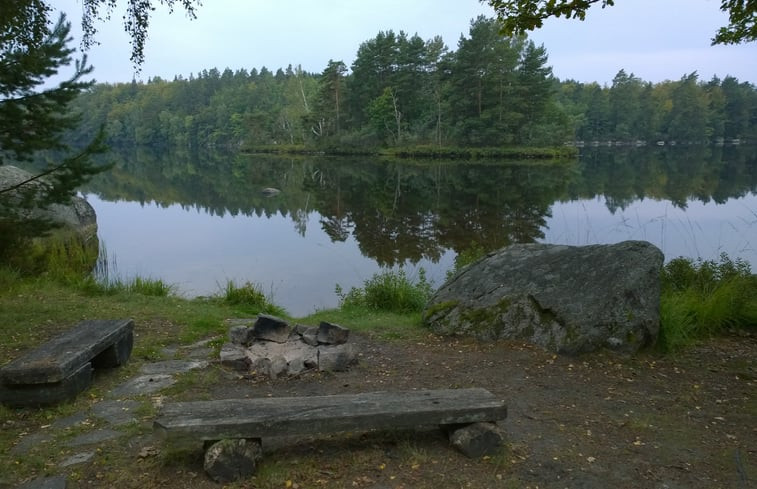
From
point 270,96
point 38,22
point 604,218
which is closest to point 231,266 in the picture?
point 38,22

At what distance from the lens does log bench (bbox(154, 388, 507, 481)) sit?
309 cm

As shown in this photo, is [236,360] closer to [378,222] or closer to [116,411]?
[116,411]

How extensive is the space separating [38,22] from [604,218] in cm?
1811

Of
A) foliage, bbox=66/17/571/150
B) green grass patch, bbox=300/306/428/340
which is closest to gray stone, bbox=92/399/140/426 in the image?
green grass patch, bbox=300/306/428/340

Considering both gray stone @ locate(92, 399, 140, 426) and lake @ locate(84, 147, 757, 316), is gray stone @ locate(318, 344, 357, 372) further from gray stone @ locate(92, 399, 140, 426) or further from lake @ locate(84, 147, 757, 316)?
lake @ locate(84, 147, 757, 316)

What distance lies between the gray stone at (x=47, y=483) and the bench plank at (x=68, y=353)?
3.49 feet

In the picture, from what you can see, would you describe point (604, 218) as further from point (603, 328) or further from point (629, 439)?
point (629, 439)

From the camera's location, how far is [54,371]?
3.97 meters

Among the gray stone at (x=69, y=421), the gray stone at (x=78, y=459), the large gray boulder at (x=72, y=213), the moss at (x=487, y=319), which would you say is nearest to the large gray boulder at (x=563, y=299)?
the moss at (x=487, y=319)

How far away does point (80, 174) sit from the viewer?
255 inches

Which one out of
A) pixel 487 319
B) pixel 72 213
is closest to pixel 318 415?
pixel 487 319

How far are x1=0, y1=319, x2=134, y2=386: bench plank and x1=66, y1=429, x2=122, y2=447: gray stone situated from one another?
0.59m

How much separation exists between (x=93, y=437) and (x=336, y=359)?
2.18m

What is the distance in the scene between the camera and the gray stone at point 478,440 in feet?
11.0
